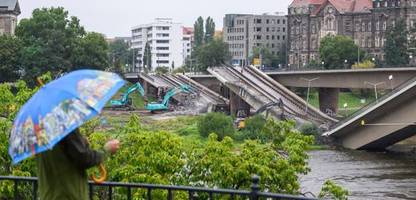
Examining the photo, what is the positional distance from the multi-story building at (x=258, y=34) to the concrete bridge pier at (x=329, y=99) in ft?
293

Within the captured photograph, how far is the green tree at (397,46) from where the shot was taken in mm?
106688

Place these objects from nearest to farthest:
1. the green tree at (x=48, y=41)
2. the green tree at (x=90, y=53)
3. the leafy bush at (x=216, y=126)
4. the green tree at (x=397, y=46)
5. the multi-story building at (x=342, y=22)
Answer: the leafy bush at (x=216, y=126), the green tree at (x=48, y=41), the green tree at (x=90, y=53), the green tree at (x=397, y=46), the multi-story building at (x=342, y=22)

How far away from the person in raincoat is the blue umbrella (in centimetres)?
20

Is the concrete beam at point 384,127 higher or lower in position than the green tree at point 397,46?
lower

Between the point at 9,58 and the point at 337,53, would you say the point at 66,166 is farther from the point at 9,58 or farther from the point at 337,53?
the point at 337,53

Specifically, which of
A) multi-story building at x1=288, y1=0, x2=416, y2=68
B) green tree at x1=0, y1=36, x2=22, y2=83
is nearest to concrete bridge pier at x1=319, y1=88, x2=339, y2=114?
green tree at x1=0, y1=36, x2=22, y2=83

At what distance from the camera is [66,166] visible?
684cm

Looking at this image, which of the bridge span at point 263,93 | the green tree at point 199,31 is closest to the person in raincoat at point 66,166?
the bridge span at point 263,93

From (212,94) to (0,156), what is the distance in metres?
70.7

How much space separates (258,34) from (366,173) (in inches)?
5249

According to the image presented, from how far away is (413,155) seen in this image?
53625mm

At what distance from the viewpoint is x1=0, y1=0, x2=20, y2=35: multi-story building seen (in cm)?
12150

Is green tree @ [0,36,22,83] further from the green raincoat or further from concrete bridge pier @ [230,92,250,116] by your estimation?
the green raincoat

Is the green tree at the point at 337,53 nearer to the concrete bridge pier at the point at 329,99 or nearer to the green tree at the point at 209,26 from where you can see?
the concrete bridge pier at the point at 329,99
